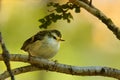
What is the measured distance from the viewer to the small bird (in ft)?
3.38

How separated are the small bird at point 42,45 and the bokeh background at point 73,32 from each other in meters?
1.22

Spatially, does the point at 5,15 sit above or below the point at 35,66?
above

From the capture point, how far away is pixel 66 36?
2570 mm

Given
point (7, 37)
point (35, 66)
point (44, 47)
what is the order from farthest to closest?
1. point (7, 37)
2. point (44, 47)
3. point (35, 66)

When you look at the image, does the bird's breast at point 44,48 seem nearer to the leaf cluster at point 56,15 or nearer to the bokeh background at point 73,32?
the leaf cluster at point 56,15

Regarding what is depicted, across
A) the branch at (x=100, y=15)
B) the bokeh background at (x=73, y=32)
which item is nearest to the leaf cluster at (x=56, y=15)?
the branch at (x=100, y=15)

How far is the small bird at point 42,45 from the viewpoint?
3.38 ft

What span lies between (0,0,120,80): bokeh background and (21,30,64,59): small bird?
1.22m

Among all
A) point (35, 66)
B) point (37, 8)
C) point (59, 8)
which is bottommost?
point (35, 66)

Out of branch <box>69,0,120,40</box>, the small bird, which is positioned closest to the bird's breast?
the small bird

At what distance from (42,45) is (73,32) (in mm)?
1622

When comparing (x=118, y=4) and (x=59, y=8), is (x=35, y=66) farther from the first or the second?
(x=118, y=4)

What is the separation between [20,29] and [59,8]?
4.91 feet

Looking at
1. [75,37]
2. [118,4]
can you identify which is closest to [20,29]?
[75,37]
